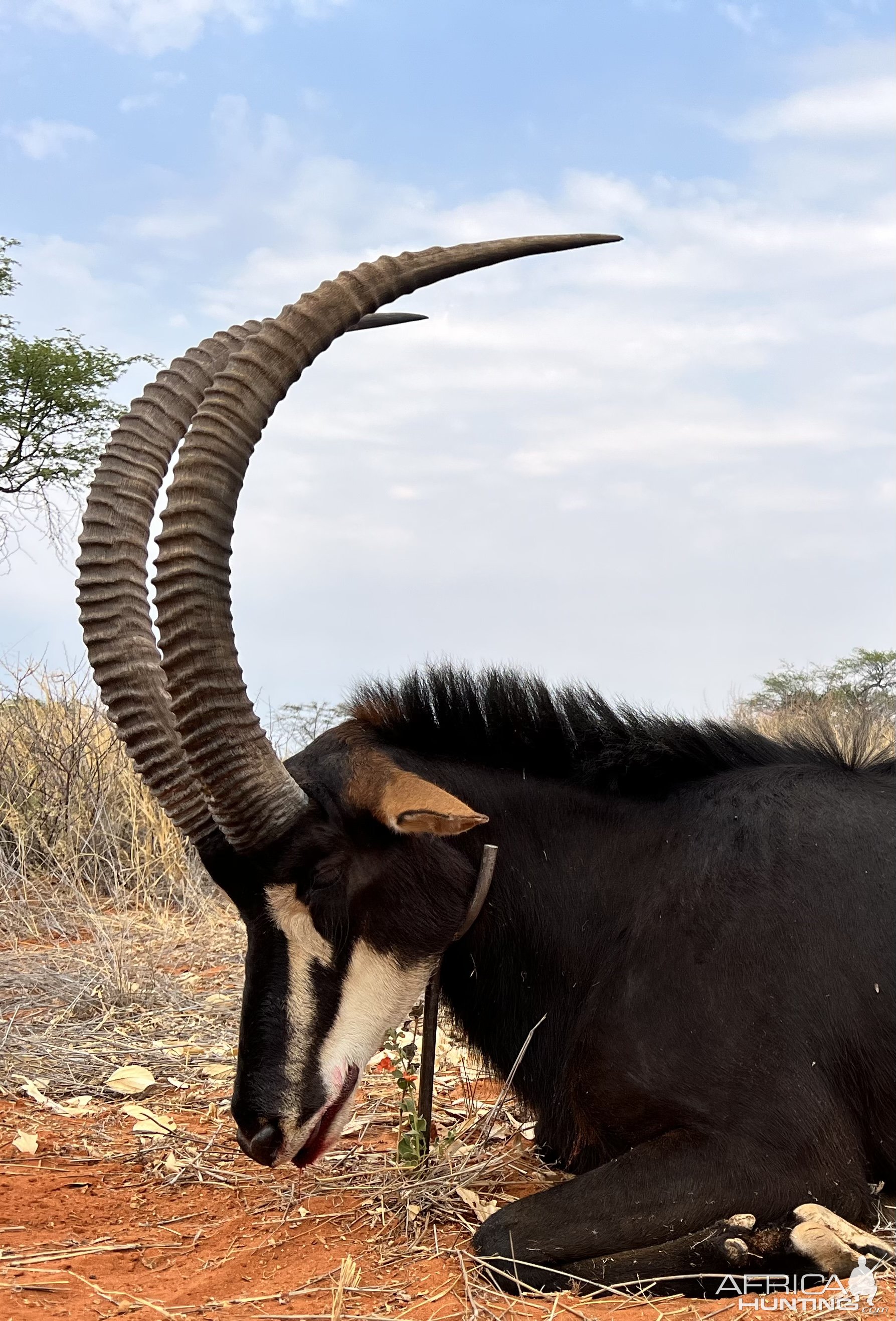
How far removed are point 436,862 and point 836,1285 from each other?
5.33 ft

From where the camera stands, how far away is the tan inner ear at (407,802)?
3545mm

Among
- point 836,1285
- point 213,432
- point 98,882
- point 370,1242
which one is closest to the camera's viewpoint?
point 836,1285

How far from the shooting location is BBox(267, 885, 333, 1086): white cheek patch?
370 cm

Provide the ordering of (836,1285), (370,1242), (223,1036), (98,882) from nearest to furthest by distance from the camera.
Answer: (836,1285)
(370,1242)
(223,1036)
(98,882)

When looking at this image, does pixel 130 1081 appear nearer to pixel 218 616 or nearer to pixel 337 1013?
pixel 337 1013

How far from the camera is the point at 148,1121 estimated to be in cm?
545

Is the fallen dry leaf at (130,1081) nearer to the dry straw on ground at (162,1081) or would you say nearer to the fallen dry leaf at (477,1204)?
the dry straw on ground at (162,1081)

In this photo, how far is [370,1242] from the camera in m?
4.02

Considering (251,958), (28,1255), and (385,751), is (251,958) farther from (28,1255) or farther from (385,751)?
A: (28,1255)

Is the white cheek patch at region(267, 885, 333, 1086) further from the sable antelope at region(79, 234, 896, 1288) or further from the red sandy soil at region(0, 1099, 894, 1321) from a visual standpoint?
the red sandy soil at region(0, 1099, 894, 1321)

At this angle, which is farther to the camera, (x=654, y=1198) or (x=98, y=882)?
(x=98, y=882)

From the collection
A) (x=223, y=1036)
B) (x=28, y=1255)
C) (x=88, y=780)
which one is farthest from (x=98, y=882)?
(x=28, y=1255)

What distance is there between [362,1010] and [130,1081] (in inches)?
106

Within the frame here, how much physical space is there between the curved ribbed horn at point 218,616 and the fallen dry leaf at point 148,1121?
226cm
